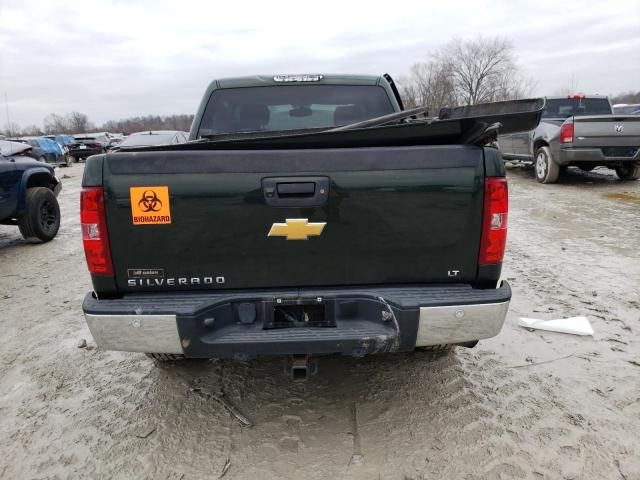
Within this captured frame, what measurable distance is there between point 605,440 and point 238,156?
7.79ft

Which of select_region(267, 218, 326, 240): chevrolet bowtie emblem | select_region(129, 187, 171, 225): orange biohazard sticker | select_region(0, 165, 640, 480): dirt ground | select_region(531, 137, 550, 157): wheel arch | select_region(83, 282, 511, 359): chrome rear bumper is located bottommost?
select_region(0, 165, 640, 480): dirt ground

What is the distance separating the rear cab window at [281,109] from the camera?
411 centimetres

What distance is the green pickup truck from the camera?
2.18 meters

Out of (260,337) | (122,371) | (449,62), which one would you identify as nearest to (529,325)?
(260,337)

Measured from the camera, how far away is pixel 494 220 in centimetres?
226

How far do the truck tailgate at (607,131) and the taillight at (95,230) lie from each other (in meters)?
9.77

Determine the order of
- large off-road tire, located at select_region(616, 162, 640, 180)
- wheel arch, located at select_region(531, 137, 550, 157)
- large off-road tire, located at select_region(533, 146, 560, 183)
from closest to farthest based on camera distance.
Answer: large off-road tire, located at select_region(533, 146, 560, 183) < wheel arch, located at select_region(531, 137, 550, 157) < large off-road tire, located at select_region(616, 162, 640, 180)

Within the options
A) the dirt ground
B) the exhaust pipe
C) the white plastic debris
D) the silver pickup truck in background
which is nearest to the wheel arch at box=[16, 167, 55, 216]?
the dirt ground

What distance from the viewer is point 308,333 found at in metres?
2.21

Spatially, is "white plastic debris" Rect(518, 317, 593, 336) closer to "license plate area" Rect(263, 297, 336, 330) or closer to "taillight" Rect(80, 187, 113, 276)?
"license plate area" Rect(263, 297, 336, 330)

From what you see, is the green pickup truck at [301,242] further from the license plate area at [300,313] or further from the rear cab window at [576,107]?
the rear cab window at [576,107]

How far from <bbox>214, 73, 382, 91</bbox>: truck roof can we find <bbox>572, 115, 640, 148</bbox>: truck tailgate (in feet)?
23.2

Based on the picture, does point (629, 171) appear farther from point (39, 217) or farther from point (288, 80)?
point (39, 217)

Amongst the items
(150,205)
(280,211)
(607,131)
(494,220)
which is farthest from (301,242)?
(607,131)
